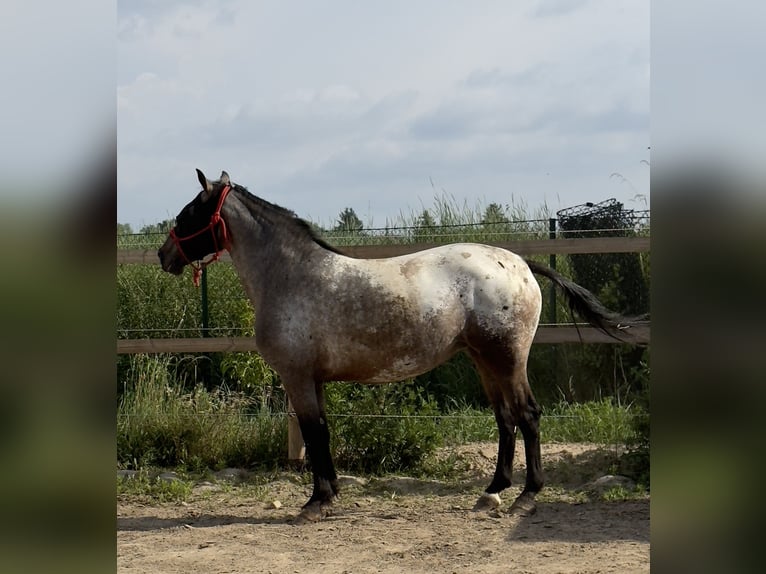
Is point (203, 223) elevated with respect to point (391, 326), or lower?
elevated

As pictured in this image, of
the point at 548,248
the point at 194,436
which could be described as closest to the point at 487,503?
the point at 548,248

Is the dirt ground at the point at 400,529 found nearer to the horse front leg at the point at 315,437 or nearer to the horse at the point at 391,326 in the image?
the horse front leg at the point at 315,437

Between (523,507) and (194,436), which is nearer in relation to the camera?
(523,507)

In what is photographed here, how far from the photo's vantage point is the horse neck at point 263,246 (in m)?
5.16

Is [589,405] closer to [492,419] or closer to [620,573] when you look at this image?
[492,419]

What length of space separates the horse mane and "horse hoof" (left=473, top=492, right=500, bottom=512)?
1.85 m

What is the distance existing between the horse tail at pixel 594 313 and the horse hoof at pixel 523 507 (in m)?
1.20

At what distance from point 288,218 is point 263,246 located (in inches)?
10.0

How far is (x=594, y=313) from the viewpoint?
208 inches

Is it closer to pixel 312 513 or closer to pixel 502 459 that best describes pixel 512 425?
pixel 502 459

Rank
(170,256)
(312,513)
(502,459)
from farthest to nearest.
A: (170,256) → (502,459) → (312,513)

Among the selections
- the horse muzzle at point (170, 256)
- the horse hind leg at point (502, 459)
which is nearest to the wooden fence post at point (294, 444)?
the horse muzzle at point (170, 256)
